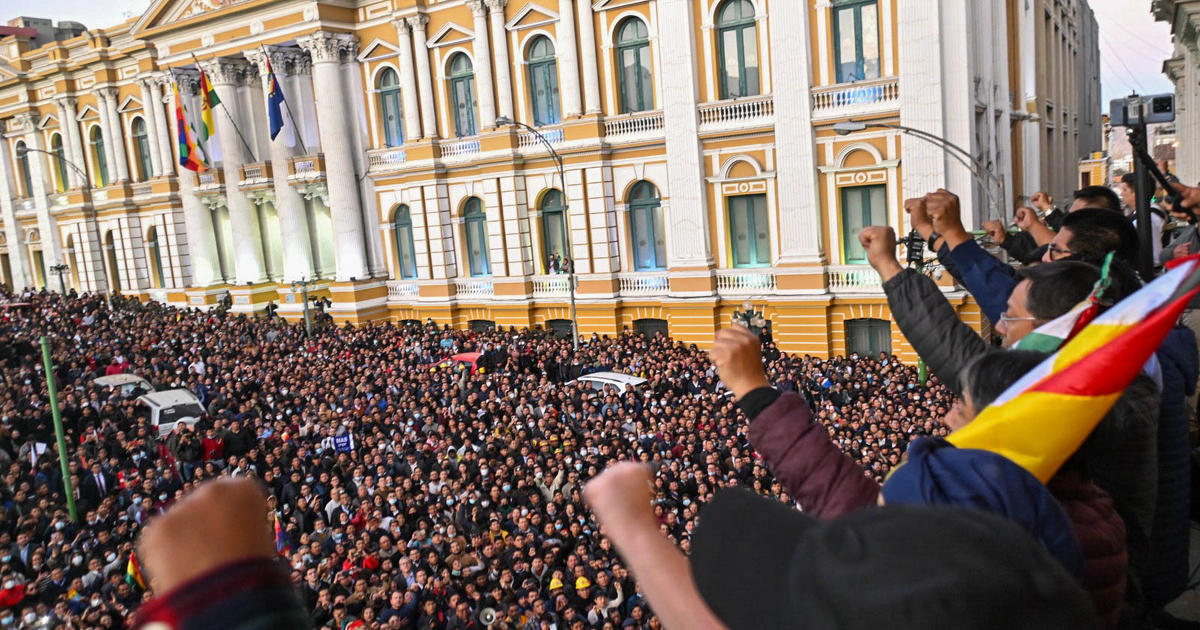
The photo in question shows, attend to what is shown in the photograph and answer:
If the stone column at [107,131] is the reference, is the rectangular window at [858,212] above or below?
below

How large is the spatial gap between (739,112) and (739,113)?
3cm

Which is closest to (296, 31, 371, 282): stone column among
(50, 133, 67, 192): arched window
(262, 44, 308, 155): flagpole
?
(262, 44, 308, 155): flagpole

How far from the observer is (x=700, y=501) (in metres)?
11.6

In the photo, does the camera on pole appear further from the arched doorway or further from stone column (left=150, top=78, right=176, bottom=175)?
stone column (left=150, top=78, right=176, bottom=175)

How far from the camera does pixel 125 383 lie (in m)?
21.6

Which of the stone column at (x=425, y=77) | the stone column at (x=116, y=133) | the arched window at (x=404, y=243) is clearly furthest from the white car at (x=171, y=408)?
the stone column at (x=116, y=133)

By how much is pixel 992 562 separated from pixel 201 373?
82.5ft

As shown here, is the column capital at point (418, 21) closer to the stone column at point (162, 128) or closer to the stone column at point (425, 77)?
the stone column at point (425, 77)

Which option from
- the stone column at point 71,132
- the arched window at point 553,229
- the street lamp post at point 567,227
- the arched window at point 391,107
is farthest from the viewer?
the stone column at point 71,132

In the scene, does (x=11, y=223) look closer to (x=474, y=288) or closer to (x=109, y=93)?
(x=109, y=93)

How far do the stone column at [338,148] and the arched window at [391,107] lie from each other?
52.1 inches

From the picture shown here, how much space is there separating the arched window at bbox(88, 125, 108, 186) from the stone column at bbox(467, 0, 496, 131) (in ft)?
76.3

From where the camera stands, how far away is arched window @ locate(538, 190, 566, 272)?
92.9ft

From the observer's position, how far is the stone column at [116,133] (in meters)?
39.0
